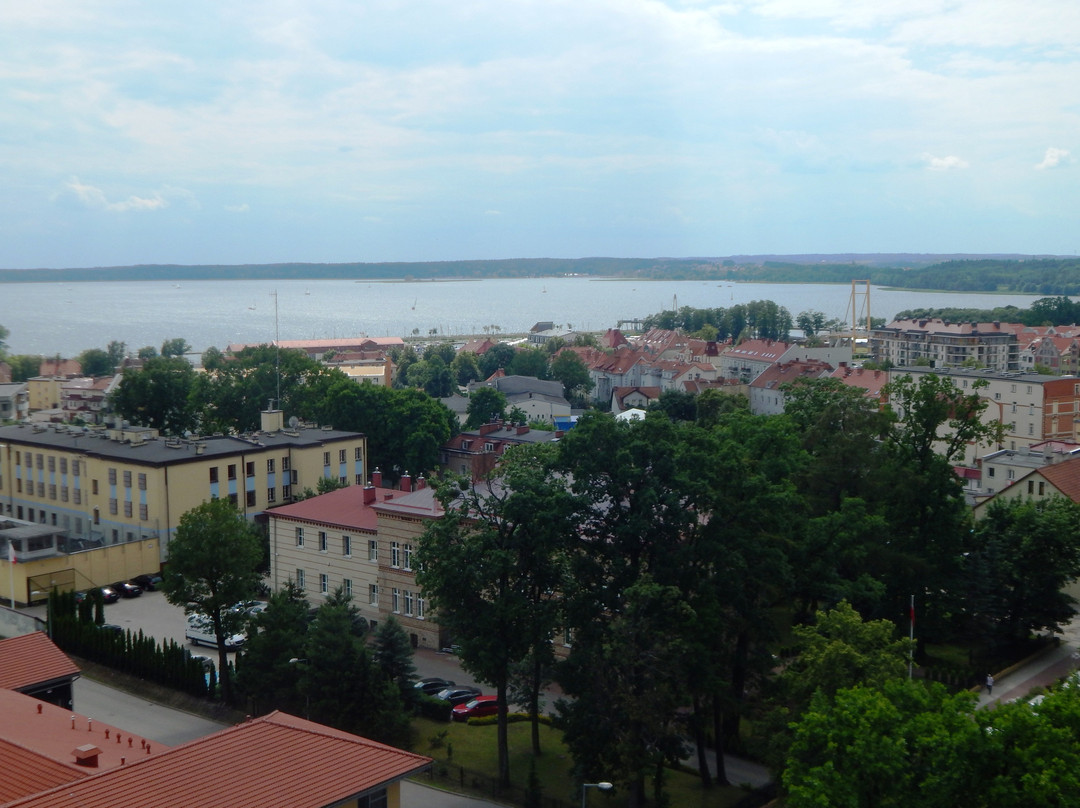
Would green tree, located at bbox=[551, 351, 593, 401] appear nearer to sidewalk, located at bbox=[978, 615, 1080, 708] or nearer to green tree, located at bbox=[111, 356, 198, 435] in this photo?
green tree, located at bbox=[111, 356, 198, 435]

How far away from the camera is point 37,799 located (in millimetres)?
13141

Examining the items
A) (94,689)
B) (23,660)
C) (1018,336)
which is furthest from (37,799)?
(1018,336)

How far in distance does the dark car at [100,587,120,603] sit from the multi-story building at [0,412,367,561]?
3011mm

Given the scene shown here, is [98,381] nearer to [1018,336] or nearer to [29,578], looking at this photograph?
[29,578]

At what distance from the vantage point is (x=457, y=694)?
2858 centimetres

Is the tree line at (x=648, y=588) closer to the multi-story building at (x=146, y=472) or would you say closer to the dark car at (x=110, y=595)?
the dark car at (x=110, y=595)

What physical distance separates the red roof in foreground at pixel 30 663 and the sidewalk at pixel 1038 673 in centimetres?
2255

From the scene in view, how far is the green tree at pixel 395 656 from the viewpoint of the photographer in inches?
1016

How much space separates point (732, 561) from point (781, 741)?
4.28m

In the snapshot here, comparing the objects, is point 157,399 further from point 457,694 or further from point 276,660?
point 276,660

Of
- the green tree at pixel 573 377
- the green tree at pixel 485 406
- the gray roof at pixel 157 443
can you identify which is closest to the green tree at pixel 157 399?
the gray roof at pixel 157 443

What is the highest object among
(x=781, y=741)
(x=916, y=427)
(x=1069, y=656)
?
(x=916, y=427)

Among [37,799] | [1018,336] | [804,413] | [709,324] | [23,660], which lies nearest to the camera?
[37,799]

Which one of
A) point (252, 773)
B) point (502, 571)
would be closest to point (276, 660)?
point (502, 571)
